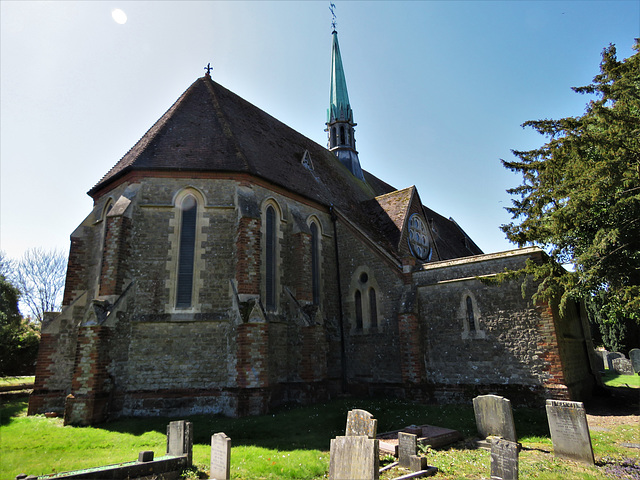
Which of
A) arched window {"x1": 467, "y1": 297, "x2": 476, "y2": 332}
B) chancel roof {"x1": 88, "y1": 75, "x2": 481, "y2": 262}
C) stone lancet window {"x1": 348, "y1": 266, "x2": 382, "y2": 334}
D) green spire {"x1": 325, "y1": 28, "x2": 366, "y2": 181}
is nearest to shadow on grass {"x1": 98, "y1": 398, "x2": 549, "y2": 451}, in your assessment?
arched window {"x1": 467, "y1": 297, "x2": 476, "y2": 332}

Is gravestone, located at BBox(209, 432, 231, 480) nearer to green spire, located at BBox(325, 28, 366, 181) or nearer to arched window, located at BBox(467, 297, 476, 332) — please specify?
arched window, located at BBox(467, 297, 476, 332)

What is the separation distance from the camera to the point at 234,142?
15.1 m

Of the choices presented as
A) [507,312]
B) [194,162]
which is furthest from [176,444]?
[507,312]

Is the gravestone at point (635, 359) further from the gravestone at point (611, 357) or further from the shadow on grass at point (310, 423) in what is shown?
the shadow on grass at point (310, 423)

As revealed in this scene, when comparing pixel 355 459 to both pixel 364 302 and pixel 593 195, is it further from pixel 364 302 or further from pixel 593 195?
pixel 364 302

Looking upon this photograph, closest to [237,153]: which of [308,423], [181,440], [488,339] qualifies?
[308,423]

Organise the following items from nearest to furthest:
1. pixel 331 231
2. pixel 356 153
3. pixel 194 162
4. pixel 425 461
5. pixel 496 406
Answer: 1. pixel 425 461
2. pixel 496 406
3. pixel 194 162
4. pixel 331 231
5. pixel 356 153

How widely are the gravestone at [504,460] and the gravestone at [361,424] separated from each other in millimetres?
2062

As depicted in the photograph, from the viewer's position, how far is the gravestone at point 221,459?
6789 millimetres

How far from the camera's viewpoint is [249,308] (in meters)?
12.4

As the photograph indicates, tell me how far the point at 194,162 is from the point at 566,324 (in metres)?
14.5

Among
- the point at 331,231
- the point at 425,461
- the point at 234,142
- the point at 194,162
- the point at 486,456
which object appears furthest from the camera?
the point at 331,231

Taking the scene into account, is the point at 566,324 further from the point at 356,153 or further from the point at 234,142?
the point at 356,153

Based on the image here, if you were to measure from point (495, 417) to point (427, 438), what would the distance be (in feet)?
5.47
